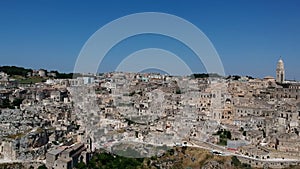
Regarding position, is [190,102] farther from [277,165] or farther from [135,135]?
[277,165]

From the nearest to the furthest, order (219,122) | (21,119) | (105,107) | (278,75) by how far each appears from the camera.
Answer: (21,119) → (219,122) → (105,107) → (278,75)

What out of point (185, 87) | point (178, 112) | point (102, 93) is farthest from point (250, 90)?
point (102, 93)

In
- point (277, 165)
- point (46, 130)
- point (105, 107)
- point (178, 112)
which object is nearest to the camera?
point (277, 165)

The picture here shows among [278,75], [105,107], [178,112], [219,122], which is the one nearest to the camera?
[219,122]

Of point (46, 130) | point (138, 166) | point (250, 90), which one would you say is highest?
point (250, 90)

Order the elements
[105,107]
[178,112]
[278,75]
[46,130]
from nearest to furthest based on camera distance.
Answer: [46,130], [178,112], [105,107], [278,75]

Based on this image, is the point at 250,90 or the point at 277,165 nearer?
the point at 277,165

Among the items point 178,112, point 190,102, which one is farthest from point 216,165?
point 190,102

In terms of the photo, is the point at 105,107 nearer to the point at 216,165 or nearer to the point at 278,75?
the point at 216,165

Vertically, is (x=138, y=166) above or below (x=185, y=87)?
below
